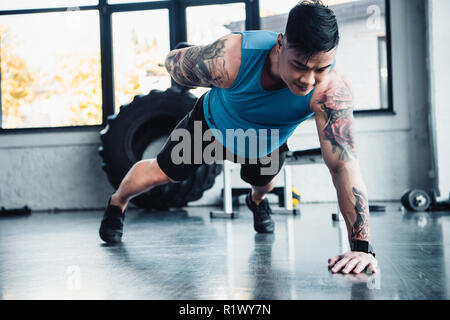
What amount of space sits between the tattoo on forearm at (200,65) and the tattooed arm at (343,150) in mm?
327

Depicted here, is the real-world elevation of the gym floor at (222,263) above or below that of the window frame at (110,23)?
below

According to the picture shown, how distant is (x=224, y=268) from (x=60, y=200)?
345 centimetres

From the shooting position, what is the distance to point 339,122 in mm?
1406

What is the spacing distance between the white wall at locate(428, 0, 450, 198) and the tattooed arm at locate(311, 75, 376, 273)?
2854mm

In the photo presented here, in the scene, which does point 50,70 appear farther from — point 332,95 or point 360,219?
point 360,219

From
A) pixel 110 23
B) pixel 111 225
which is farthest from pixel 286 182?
pixel 110 23

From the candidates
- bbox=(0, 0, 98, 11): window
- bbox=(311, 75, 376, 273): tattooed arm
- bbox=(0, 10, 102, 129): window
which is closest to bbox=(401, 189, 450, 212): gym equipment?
bbox=(311, 75, 376, 273): tattooed arm

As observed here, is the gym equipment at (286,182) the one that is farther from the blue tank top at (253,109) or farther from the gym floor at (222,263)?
the blue tank top at (253,109)

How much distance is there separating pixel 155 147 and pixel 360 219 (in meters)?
3.03

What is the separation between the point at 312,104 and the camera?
4.67 ft

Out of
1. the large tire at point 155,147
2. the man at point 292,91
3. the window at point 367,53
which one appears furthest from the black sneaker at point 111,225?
the window at point 367,53

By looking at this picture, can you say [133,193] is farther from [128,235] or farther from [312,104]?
[312,104]

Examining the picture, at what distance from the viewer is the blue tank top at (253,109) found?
1452mm
